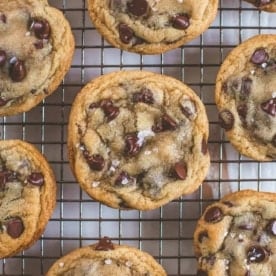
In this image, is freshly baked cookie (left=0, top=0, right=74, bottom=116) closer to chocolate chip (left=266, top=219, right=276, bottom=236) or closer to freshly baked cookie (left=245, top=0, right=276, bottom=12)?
freshly baked cookie (left=245, top=0, right=276, bottom=12)

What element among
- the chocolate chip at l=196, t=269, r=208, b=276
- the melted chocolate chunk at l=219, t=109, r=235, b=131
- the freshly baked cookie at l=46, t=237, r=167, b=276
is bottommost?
the chocolate chip at l=196, t=269, r=208, b=276

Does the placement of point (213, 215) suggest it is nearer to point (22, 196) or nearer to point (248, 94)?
point (248, 94)

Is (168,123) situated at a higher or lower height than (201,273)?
higher

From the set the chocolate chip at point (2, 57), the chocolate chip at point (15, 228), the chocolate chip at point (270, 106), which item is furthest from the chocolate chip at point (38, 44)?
the chocolate chip at point (270, 106)

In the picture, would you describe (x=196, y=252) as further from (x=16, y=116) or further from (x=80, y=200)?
(x=16, y=116)

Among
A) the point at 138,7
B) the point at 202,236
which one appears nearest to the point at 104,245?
the point at 202,236

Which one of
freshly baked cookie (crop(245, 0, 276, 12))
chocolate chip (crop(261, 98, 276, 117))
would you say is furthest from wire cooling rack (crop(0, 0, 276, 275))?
chocolate chip (crop(261, 98, 276, 117))

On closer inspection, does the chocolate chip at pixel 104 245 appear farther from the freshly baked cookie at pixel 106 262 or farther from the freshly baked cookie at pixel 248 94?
the freshly baked cookie at pixel 248 94
